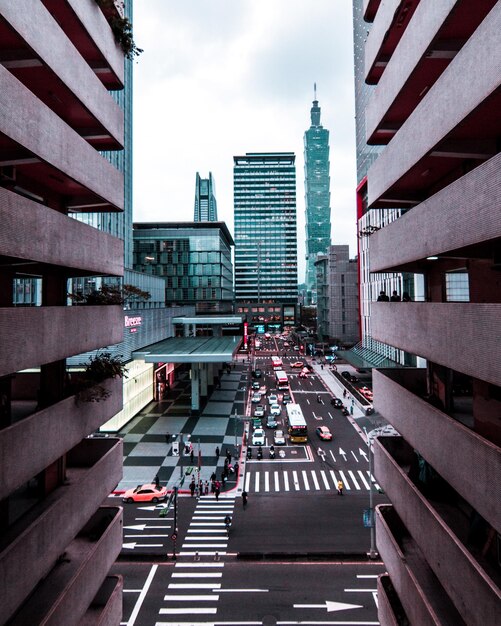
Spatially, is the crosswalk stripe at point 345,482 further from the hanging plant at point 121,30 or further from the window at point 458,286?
the hanging plant at point 121,30

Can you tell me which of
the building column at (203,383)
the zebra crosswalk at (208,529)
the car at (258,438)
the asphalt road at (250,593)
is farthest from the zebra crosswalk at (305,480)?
the building column at (203,383)

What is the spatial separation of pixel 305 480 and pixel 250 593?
15.2 metres

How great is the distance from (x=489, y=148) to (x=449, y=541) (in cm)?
974

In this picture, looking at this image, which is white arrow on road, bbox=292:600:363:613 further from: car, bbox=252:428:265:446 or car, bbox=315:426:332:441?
car, bbox=315:426:332:441

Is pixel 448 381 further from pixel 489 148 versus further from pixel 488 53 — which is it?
pixel 488 53

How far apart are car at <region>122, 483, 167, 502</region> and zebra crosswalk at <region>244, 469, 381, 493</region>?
7.22 metres

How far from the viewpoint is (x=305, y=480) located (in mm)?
34531

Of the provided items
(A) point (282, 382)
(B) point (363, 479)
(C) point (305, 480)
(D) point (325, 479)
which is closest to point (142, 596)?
(C) point (305, 480)

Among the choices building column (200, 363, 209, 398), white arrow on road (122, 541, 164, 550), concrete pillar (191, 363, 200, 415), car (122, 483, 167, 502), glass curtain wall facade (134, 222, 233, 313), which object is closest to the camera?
white arrow on road (122, 541, 164, 550)

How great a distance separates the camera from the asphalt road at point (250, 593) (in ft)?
60.6

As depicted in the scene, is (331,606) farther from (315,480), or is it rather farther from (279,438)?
(279,438)

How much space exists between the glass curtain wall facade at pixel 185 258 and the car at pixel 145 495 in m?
88.3

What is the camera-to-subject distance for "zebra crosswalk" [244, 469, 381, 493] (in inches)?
1297

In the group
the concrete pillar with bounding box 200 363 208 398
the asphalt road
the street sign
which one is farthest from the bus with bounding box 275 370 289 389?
the asphalt road
